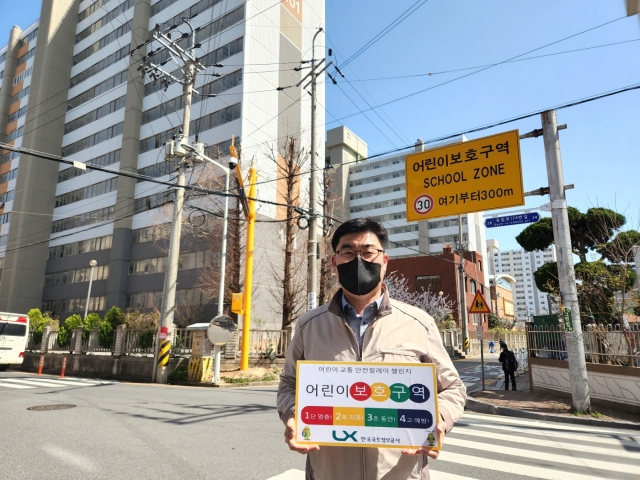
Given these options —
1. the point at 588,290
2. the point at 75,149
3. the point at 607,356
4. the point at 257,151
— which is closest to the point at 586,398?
the point at 607,356

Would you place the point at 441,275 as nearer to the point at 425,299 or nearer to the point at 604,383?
the point at 425,299

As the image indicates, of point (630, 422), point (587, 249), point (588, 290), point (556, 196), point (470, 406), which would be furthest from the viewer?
point (587, 249)

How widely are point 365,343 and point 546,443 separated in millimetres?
6194

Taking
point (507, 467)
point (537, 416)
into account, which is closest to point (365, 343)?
point (507, 467)

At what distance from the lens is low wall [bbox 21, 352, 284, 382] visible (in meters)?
16.9

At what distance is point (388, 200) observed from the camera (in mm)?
73500

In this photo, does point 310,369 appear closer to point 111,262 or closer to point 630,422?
point 630,422

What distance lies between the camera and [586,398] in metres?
9.86

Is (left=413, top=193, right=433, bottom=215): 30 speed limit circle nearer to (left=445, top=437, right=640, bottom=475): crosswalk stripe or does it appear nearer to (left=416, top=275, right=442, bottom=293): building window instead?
(left=445, top=437, right=640, bottom=475): crosswalk stripe

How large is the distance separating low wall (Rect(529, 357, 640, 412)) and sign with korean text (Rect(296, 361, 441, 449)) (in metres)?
10.7

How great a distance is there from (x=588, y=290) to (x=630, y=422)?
8184 millimetres

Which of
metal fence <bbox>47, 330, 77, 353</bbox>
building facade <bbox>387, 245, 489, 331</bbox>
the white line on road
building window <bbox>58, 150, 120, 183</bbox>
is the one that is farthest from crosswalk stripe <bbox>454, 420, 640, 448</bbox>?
building window <bbox>58, 150, 120, 183</bbox>

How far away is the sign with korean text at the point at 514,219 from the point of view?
37.1ft

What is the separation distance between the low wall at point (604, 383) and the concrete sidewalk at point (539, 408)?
245 mm
